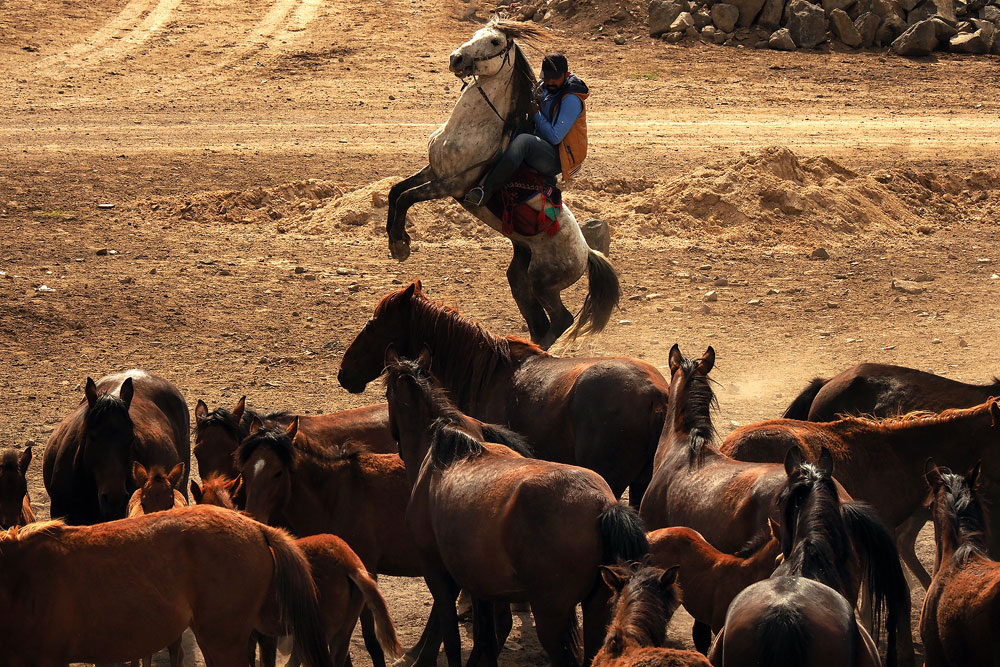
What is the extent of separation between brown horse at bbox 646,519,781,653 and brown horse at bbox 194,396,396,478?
2398 millimetres

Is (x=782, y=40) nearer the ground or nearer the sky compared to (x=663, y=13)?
nearer the ground

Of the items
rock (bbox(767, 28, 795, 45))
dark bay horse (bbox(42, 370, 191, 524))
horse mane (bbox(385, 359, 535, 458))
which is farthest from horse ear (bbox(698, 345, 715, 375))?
rock (bbox(767, 28, 795, 45))

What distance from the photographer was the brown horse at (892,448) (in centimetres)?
705

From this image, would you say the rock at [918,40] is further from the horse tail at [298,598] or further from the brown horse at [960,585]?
the horse tail at [298,598]

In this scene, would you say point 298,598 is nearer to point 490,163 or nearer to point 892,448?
point 892,448

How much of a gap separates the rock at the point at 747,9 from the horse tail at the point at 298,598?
21.3m

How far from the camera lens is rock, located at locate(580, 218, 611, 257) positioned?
15.2m

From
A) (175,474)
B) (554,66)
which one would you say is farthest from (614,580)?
(554,66)

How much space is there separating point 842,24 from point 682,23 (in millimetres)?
3102

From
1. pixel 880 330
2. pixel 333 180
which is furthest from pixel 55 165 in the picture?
pixel 880 330

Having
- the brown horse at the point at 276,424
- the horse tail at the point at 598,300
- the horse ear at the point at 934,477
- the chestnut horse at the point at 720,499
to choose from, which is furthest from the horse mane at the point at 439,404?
the horse tail at the point at 598,300

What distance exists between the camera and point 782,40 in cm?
2475

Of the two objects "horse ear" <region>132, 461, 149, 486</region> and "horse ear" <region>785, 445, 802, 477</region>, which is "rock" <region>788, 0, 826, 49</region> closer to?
"horse ear" <region>132, 461, 149, 486</region>

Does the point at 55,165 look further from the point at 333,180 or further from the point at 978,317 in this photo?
the point at 978,317
